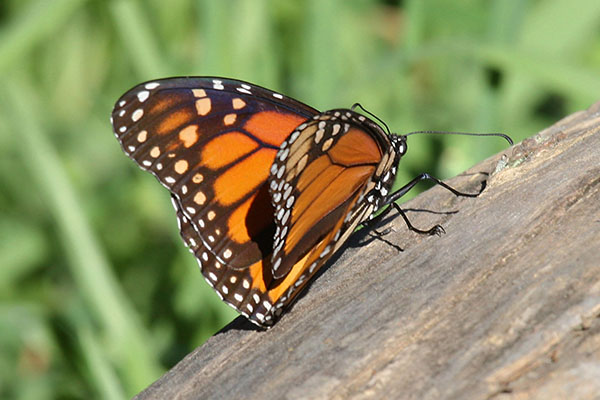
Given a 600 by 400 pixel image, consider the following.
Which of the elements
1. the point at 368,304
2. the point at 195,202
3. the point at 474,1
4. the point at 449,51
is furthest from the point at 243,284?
the point at 474,1

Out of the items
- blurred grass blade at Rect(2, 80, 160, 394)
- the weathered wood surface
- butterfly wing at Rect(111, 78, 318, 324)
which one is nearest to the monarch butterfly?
butterfly wing at Rect(111, 78, 318, 324)

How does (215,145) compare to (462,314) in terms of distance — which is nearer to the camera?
(462,314)

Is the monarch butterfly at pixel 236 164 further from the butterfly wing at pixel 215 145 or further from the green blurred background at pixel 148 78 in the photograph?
the green blurred background at pixel 148 78

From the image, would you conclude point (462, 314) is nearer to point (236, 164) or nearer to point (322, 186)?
point (322, 186)

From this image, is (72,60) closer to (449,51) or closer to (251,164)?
(449,51)

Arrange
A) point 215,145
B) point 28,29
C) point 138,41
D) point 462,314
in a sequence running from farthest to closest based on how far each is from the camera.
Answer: point 138,41 → point 28,29 → point 215,145 → point 462,314

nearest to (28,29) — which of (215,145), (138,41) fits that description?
(138,41)

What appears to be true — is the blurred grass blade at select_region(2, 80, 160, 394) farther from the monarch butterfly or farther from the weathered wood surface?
the weathered wood surface
